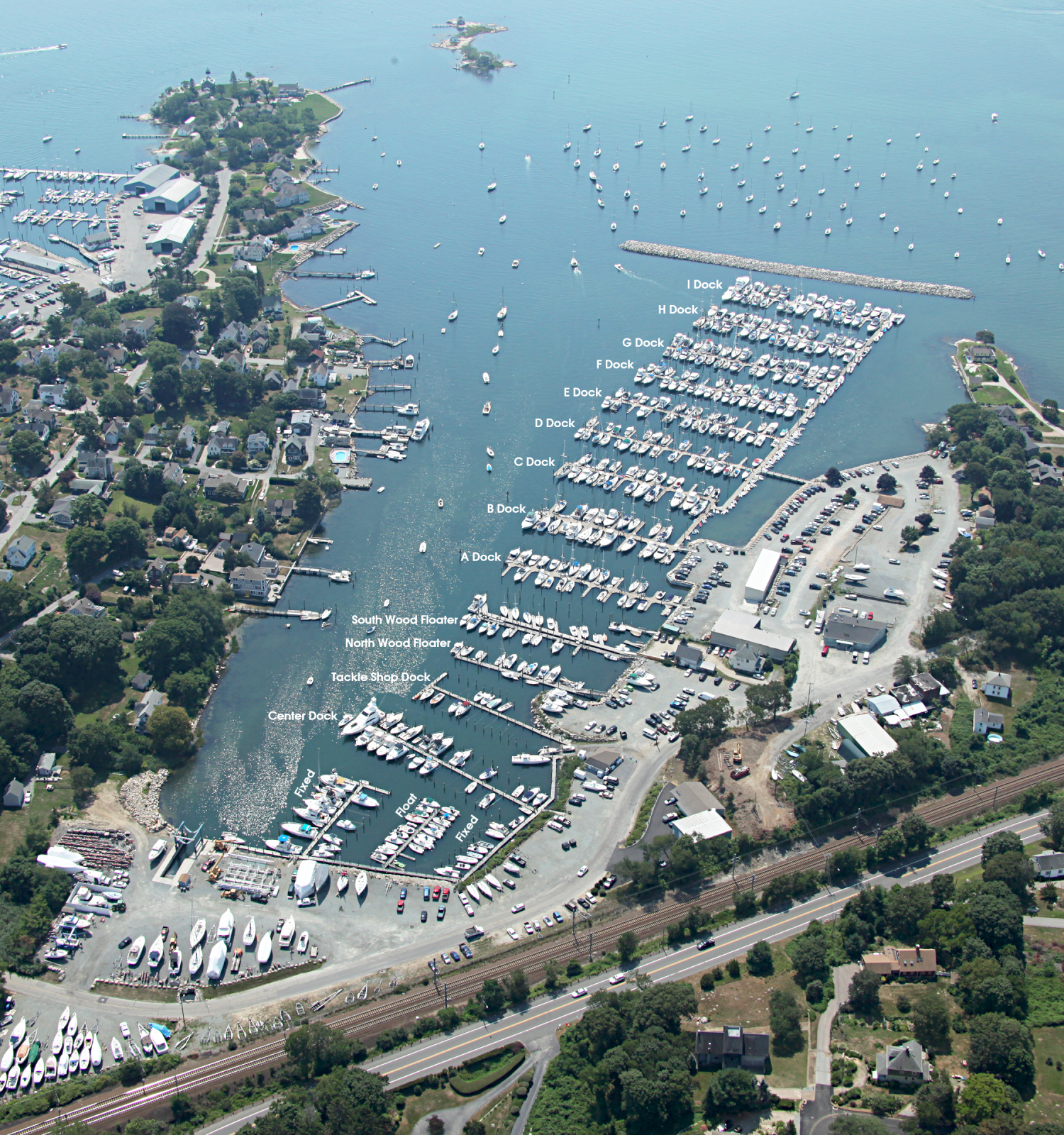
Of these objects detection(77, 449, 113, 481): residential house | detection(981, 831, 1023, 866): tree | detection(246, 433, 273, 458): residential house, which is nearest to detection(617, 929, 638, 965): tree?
detection(981, 831, 1023, 866): tree

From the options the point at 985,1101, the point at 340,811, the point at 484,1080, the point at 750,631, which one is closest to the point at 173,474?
the point at 340,811

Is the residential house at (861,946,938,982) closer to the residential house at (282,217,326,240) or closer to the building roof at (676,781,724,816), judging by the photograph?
the building roof at (676,781,724,816)

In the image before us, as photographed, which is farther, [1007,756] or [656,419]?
[656,419]

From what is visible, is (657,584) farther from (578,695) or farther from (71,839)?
(71,839)

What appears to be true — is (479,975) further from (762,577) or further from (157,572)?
(157,572)

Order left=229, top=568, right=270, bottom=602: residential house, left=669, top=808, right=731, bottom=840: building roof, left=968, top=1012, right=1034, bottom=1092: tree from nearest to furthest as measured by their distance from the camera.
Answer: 1. left=968, top=1012, right=1034, bottom=1092: tree
2. left=669, top=808, right=731, bottom=840: building roof
3. left=229, top=568, right=270, bottom=602: residential house

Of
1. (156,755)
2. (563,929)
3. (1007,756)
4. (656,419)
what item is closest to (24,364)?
(156,755)
